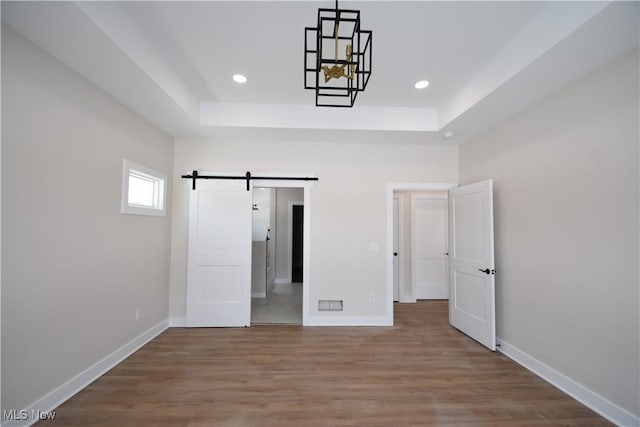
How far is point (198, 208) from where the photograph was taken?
3.70 metres

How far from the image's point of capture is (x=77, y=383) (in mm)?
2201

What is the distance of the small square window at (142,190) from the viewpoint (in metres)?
2.76

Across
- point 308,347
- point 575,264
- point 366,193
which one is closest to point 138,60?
point 366,193

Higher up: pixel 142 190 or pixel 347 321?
pixel 142 190

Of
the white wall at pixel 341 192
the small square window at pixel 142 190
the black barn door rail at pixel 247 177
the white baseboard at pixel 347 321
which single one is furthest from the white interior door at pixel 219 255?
the white baseboard at pixel 347 321

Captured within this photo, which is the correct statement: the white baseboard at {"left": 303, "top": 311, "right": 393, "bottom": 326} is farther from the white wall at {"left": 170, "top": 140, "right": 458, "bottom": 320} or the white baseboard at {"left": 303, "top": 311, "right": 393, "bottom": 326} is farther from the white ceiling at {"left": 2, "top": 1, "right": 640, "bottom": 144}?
the white ceiling at {"left": 2, "top": 1, "right": 640, "bottom": 144}

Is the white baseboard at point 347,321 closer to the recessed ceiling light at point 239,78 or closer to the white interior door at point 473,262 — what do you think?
the white interior door at point 473,262

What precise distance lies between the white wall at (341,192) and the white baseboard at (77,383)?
0.91 meters

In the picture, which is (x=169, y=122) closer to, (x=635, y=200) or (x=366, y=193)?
(x=366, y=193)

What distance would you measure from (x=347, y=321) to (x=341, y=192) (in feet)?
6.03

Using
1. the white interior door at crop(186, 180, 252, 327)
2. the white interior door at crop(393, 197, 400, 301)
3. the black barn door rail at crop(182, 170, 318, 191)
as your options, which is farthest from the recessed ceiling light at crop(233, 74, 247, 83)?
the white interior door at crop(393, 197, 400, 301)
